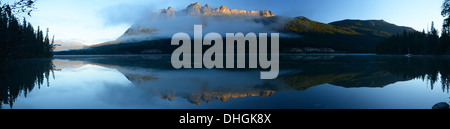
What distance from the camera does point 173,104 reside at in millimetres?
14414

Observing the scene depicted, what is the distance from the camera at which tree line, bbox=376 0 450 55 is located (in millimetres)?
111750

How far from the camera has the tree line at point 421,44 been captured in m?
112

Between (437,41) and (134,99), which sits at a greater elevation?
(437,41)

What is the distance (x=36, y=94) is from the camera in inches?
701

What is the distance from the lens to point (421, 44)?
134m

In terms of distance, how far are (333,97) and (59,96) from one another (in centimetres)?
1802

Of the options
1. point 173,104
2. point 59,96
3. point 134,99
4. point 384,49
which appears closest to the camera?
point 173,104

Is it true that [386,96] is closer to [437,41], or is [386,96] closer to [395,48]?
[437,41]

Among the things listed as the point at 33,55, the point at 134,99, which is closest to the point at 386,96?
the point at 134,99

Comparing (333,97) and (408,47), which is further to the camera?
(408,47)
